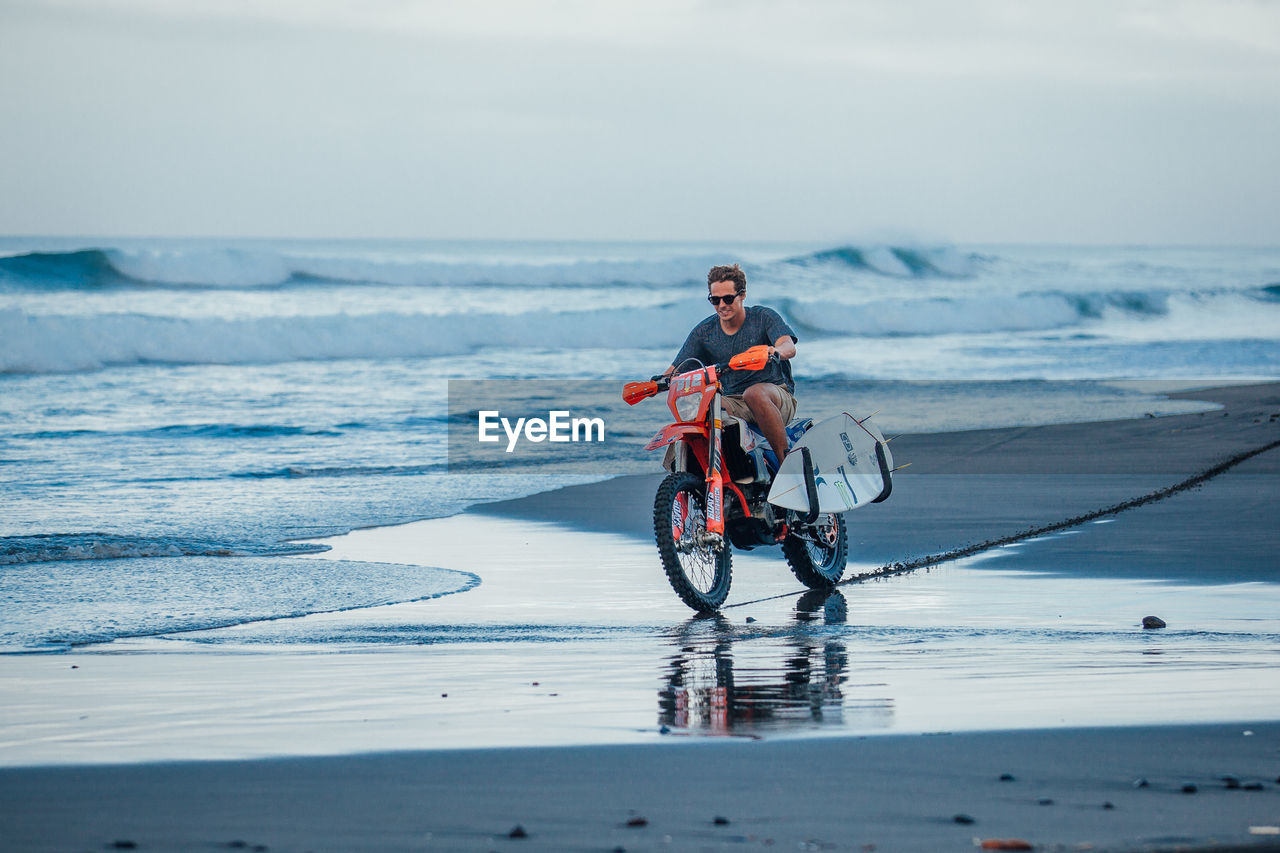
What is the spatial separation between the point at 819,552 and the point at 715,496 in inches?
38.1

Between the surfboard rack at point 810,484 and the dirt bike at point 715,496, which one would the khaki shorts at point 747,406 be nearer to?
the dirt bike at point 715,496

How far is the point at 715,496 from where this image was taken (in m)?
7.89

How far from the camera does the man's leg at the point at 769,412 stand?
8.11 meters

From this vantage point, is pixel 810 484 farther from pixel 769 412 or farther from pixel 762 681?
pixel 762 681

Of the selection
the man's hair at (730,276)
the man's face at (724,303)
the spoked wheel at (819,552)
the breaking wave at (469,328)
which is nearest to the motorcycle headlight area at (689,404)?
the man's face at (724,303)

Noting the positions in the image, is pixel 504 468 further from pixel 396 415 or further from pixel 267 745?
pixel 267 745

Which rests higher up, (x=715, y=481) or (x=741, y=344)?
(x=741, y=344)

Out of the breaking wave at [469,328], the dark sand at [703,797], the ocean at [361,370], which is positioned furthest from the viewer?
the breaking wave at [469,328]

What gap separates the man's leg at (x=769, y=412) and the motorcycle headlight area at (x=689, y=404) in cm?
40

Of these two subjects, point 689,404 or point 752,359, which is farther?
point 689,404

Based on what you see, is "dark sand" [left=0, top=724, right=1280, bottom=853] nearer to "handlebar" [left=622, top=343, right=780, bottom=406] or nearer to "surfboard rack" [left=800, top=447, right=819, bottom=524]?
"handlebar" [left=622, top=343, right=780, bottom=406]

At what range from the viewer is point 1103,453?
48.1 feet

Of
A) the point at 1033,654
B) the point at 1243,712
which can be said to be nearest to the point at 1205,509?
the point at 1033,654

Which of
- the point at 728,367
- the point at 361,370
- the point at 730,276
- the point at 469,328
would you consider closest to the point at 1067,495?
the point at 730,276
